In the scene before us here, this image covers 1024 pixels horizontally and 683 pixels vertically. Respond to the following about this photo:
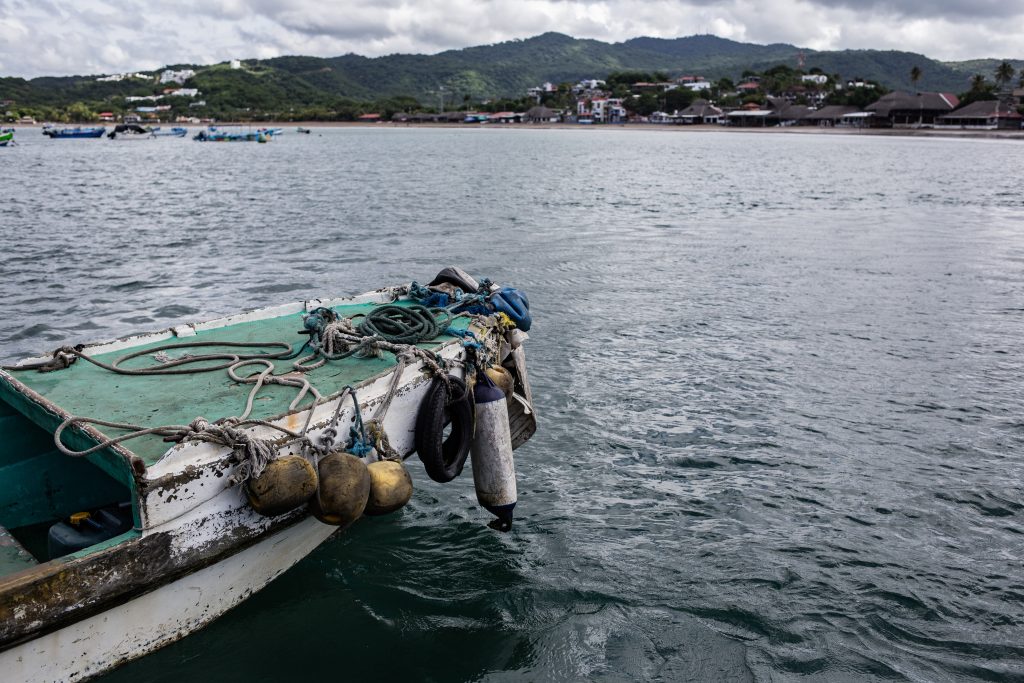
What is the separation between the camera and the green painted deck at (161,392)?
17.3 feet

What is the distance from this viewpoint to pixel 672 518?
7.45 metres

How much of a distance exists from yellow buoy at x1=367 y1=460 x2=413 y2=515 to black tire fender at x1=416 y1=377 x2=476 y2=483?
0.71m

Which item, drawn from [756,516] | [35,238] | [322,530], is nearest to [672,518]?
[756,516]

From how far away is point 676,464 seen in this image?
336 inches

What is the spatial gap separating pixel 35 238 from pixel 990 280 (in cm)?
2594

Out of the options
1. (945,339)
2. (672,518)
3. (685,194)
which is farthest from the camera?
(685,194)

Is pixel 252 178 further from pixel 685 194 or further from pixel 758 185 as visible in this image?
pixel 758 185

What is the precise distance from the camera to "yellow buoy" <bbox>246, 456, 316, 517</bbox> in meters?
4.66

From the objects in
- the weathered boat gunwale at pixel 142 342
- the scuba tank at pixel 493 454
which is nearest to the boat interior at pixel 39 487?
the weathered boat gunwale at pixel 142 342

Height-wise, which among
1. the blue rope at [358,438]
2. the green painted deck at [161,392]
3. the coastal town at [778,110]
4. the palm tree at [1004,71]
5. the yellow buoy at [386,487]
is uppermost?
the palm tree at [1004,71]

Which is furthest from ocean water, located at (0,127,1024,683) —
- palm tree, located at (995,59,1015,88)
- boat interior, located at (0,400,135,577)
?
palm tree, located at (995,59,1015,88)

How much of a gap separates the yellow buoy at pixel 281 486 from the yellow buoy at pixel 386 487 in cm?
47

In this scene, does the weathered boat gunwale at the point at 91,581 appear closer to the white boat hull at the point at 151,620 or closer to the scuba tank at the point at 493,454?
the white boat hull at the point at 151,620

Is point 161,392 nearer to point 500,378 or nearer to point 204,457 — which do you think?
point 204,457
